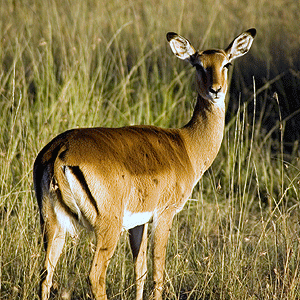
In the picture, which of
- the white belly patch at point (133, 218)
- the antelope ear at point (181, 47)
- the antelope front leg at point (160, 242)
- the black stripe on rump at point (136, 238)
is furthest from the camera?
the antelope ear at point (181, 47)

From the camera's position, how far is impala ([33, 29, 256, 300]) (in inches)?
138

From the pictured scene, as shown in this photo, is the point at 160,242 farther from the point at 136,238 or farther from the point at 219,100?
the point at 219,100

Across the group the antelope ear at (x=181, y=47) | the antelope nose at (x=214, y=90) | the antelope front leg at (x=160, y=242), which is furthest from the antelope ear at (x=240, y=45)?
the antelope front leg at (x=160, y=242)

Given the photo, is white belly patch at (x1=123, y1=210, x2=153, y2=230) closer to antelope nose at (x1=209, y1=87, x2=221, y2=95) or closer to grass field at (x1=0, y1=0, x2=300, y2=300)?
grass field at (x1=0, y1=0, x2=300, y2=300)

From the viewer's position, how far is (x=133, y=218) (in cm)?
393

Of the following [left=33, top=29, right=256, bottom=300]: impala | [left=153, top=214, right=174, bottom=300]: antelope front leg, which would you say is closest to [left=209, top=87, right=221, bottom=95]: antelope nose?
[left=33, top=29, right=256, bottom=300]: impala

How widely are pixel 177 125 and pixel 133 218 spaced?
3.55 metres

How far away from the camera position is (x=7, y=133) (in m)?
6.27

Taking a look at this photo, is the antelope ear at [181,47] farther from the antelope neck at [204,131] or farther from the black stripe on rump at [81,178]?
the black stripe on rump at [81,178]

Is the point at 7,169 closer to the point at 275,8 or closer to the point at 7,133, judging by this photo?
the point at 7,133

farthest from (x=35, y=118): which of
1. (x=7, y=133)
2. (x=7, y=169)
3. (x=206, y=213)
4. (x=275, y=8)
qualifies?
(x=275, y=8)

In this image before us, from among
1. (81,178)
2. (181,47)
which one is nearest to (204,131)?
(181,47)

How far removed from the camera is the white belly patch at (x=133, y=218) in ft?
12.7

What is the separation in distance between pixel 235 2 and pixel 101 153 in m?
10.4
